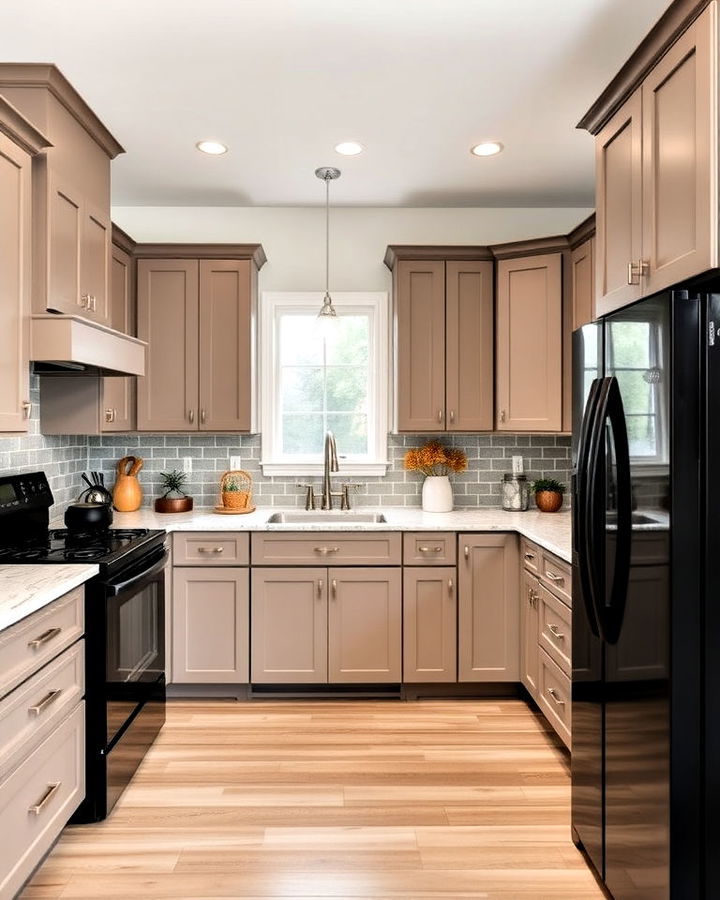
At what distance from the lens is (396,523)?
3539mm

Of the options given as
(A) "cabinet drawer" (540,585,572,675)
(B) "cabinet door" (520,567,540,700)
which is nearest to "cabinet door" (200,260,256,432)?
(B) "cabinet door" (520,567,540,700)

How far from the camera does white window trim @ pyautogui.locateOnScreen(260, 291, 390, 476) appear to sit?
414cm

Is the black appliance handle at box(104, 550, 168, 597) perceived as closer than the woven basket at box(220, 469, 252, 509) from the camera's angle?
Yes

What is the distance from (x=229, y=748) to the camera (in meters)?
2.97

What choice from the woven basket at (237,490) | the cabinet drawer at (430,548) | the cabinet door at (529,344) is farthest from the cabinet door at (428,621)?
the woven basket at (237,490)

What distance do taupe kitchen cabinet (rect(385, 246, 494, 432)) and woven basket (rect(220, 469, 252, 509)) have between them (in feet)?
3.24

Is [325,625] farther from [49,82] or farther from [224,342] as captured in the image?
[49,82]

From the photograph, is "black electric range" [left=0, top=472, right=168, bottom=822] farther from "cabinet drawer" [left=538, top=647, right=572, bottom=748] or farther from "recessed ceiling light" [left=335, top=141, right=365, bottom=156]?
"recessed ceiling light" [left=335, top=141, right=365, bottom=156]

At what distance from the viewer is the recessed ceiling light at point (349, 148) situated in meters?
3.21

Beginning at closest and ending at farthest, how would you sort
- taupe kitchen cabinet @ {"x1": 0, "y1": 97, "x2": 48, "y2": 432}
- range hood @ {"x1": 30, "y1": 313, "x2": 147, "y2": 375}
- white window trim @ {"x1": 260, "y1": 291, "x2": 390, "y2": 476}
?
1. taupe kitchen cabinet @ {"x1": 0, "y1": 97, "x2": 48, "y2": 432}
2. range hood @ {"x1": 30, "y1": 313, "x2": 147, "y2": 375}
3. white window trim @ {"x1": 260, "y1": 291, "x2": 390, "y2": 476}

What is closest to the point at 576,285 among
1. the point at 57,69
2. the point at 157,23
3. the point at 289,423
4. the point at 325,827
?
the point at 289,423

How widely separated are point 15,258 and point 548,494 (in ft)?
9.61

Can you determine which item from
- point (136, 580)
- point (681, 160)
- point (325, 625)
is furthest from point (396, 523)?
point (681, 160)

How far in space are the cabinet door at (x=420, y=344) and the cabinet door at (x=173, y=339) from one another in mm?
1161
